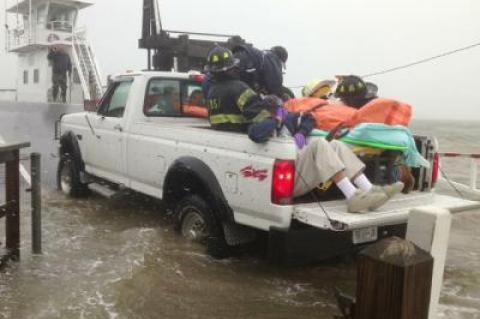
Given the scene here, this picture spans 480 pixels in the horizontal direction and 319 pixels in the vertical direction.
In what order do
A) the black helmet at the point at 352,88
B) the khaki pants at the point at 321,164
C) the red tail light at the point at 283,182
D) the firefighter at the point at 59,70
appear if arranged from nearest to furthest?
1. the red tail light at the point at 283,182
2. the khaki pants at the point at 321,164
3. the black helmet at the point at 352,88
4. the firefighter at the point at 59,70

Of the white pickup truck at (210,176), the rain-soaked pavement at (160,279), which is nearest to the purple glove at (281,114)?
the white pickup truck at (210,176)

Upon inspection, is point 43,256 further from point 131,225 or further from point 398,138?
point 398,138

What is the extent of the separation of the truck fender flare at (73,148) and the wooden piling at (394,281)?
6330mm

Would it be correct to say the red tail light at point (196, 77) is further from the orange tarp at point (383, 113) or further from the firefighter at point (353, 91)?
the orange tarp at point (383, 113)

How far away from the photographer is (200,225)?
17.8 ft

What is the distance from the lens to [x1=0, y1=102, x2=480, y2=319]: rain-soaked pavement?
440 cm

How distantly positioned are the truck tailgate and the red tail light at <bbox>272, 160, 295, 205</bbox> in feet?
0.46

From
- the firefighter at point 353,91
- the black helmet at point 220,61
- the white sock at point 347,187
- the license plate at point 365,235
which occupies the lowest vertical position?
the license plate at point 365,235

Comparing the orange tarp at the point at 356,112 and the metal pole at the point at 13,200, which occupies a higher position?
the orange tarp at the point at 356,112

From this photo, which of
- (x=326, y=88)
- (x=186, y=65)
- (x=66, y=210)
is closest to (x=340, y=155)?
(x=326, y=88)

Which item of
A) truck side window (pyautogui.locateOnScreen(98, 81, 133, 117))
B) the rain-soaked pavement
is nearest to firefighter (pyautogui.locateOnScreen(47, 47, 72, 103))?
truck side window (pyautogui.locateOnScreen(98, 81, 133, 117))

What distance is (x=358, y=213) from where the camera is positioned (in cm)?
443

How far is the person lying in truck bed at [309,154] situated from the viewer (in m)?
4.45

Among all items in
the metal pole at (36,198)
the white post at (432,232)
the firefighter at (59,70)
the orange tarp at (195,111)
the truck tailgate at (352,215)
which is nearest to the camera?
the white post at (432,232)
